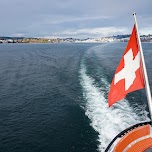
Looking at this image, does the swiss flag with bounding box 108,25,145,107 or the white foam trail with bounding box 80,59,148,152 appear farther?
the white foam trail with bounding box 80,59,148,152

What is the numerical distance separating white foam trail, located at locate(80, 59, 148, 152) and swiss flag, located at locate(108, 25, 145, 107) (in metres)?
14.7

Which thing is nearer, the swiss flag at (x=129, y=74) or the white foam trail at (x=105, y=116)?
the swiss flag at (x=129, y=74)

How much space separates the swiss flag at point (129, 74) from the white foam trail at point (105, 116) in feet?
48.1

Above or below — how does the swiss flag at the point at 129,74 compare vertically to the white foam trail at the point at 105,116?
above

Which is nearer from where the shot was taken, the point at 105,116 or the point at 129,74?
the point at 129,74

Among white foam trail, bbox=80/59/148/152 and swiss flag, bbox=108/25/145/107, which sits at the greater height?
swiss flag, bbox=108/25/145/107

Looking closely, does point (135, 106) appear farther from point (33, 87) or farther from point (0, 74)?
point (0, 74)

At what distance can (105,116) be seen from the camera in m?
31.3

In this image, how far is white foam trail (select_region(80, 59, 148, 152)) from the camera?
27047 millimetres

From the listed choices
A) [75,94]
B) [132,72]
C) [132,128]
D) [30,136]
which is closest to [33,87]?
[75,94]

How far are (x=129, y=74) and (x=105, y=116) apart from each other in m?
20.7

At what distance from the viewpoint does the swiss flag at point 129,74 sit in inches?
431

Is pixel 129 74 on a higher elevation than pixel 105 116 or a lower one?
higher

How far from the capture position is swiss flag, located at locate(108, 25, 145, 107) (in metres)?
11.0
